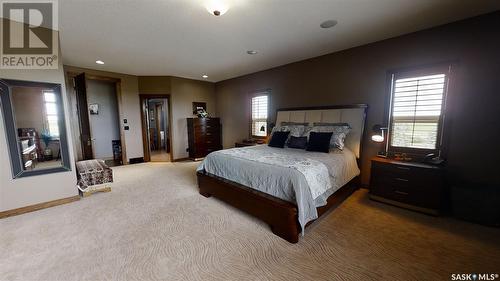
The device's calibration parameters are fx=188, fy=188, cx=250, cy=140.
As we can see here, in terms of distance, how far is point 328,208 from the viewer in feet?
8.54

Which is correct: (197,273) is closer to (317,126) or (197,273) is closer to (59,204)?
(59,204)

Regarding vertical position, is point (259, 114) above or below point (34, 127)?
above

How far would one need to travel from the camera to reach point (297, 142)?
357 cm

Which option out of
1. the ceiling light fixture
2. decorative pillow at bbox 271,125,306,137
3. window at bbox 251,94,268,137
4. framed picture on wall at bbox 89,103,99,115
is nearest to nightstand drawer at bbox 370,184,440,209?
decorative pillow at bbox 271,125,306,137

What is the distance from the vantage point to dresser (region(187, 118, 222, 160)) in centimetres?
588

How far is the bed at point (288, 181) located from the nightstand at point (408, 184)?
0.39 meters

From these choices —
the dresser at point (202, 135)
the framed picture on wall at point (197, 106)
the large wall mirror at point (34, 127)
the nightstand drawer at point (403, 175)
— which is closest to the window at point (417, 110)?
the nightstand drawer at point (403, 175)

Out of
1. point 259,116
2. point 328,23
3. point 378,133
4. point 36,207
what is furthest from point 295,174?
point 36,207

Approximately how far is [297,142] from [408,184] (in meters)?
1.72

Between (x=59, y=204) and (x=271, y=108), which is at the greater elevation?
(x=271, y=108)

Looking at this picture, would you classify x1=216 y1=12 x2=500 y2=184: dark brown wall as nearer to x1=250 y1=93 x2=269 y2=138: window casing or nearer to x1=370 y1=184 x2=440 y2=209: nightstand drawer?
x1=370 y1=184 x2=440 y2=209: nightstand drawer

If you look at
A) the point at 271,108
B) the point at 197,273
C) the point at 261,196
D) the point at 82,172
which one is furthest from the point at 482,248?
the point at 82,172

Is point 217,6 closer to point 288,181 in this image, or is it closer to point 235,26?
point 235,26

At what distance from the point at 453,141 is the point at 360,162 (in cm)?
Result: 124
